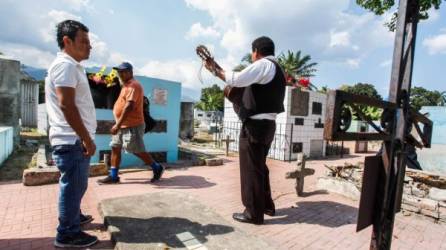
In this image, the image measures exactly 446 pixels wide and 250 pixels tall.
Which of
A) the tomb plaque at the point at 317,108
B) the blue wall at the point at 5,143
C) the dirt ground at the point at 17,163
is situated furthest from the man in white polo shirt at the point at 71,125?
the tomb plaque at the point at 317,108

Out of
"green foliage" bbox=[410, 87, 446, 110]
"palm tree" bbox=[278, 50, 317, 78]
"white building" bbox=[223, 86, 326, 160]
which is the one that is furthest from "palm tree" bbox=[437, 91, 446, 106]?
"white building" bbox=[223, 86, 326, 160]

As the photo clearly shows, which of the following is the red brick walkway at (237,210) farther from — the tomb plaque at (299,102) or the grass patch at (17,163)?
the tomb plaque at (299,102)

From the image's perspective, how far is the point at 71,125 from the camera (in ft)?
7.23

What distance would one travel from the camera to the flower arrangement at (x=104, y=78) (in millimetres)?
5566

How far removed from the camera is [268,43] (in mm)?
3162

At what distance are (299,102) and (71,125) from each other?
8.15m

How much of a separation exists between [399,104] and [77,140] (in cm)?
250

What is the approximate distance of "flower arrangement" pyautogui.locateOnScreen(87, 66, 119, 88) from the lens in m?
5.57

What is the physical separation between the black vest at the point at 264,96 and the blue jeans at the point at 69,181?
1.74 meters

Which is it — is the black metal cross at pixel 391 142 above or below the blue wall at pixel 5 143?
above

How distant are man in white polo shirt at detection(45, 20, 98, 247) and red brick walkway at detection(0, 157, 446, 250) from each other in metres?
0.35

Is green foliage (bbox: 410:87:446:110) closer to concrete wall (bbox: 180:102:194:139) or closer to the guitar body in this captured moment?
concrete wall (bbox: 180:102:194:139)

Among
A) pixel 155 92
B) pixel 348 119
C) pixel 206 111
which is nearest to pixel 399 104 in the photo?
pixel 348 119

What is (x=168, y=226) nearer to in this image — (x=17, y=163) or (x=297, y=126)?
(x=17, y=163)
